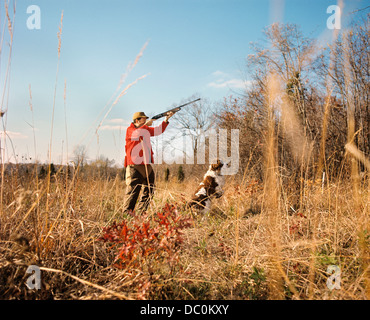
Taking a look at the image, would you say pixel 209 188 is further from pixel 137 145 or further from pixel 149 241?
pixel 149 241

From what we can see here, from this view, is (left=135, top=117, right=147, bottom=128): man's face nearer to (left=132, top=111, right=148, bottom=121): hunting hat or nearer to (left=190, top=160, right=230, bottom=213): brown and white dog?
(left=132, top=111, right=148, bottom=121): hunting hat

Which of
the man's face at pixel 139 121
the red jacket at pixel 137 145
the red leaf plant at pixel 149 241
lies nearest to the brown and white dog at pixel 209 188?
the red jacket at pixel 137 145

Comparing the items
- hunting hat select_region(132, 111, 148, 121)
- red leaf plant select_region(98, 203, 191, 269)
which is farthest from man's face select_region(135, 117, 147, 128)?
red leaf plant select_region(98, 203, 191, 269)

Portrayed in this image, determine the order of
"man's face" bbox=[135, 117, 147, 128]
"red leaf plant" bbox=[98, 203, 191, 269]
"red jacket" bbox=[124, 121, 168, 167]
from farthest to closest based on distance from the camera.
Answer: "man's face" bbox=[135, 117, 147, 128] < "red jacket" bbox=[124, 121, 168, 167] < "red leaf plant" bbox=[98, 203, 191, 269]

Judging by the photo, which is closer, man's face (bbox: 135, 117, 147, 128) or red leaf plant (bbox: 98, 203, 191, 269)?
red leaf plant (bbox: 98, 203, 191, 269)

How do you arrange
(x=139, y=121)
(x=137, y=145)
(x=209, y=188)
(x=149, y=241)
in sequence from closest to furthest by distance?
1. (x=149, y=241)
2. (x=209, y=188)
3. (x=137, y=145)
4. (x=139, y=121)

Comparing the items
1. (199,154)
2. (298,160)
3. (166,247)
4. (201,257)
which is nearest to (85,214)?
(201,257)

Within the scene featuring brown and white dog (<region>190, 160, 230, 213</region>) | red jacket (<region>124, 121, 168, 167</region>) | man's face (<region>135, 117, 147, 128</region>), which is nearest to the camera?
brown and white dog (<region>190, 160, 230, 213</region>)

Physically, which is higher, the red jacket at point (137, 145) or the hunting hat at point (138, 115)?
the hunting hat at point (138, 115)

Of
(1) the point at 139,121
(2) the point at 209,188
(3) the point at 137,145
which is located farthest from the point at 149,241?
(1) the point at 139,121

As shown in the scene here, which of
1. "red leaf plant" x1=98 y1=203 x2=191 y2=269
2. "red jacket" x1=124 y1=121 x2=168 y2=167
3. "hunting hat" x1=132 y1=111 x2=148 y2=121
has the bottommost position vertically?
"red leaf plant" x1=98 y1=203 x2=191 y2=269

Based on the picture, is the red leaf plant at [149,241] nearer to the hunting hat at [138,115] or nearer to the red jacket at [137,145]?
the red jacket at [137,145]
